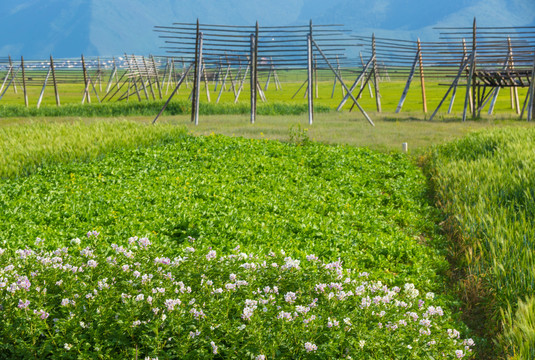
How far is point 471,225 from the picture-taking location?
6.86 m

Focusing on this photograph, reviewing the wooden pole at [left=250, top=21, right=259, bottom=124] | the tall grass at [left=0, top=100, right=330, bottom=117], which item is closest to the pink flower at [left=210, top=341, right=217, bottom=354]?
the wooden pole at [left=250, top=21, right=259, bottom=124]

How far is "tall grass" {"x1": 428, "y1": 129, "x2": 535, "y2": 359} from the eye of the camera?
14.9 feet

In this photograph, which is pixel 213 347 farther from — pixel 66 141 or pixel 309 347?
pixel 66 141

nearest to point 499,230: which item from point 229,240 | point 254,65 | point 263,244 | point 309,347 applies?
point 263,244

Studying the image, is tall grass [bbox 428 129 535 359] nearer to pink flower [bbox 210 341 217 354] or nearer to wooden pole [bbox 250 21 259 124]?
pink flower [bbox 210 341 217 354]

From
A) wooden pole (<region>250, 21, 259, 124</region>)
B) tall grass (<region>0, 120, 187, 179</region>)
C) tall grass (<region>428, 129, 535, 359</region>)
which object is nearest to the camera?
tall grass (<region>428, 129, 535, 359</region>)

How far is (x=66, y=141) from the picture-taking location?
1171 centimetres

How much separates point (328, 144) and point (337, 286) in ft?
34.5

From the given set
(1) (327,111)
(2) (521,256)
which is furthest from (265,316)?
(1) (327,111)

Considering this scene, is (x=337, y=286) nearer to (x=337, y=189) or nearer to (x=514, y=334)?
(x=514, y=334)

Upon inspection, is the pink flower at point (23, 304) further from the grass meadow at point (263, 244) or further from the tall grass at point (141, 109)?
the tall grass at point (141, 109)

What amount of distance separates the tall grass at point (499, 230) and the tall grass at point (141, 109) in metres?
14.2

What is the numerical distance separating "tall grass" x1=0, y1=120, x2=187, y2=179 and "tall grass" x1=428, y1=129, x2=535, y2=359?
7.78m

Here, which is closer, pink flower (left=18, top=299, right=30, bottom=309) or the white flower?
the white flower
